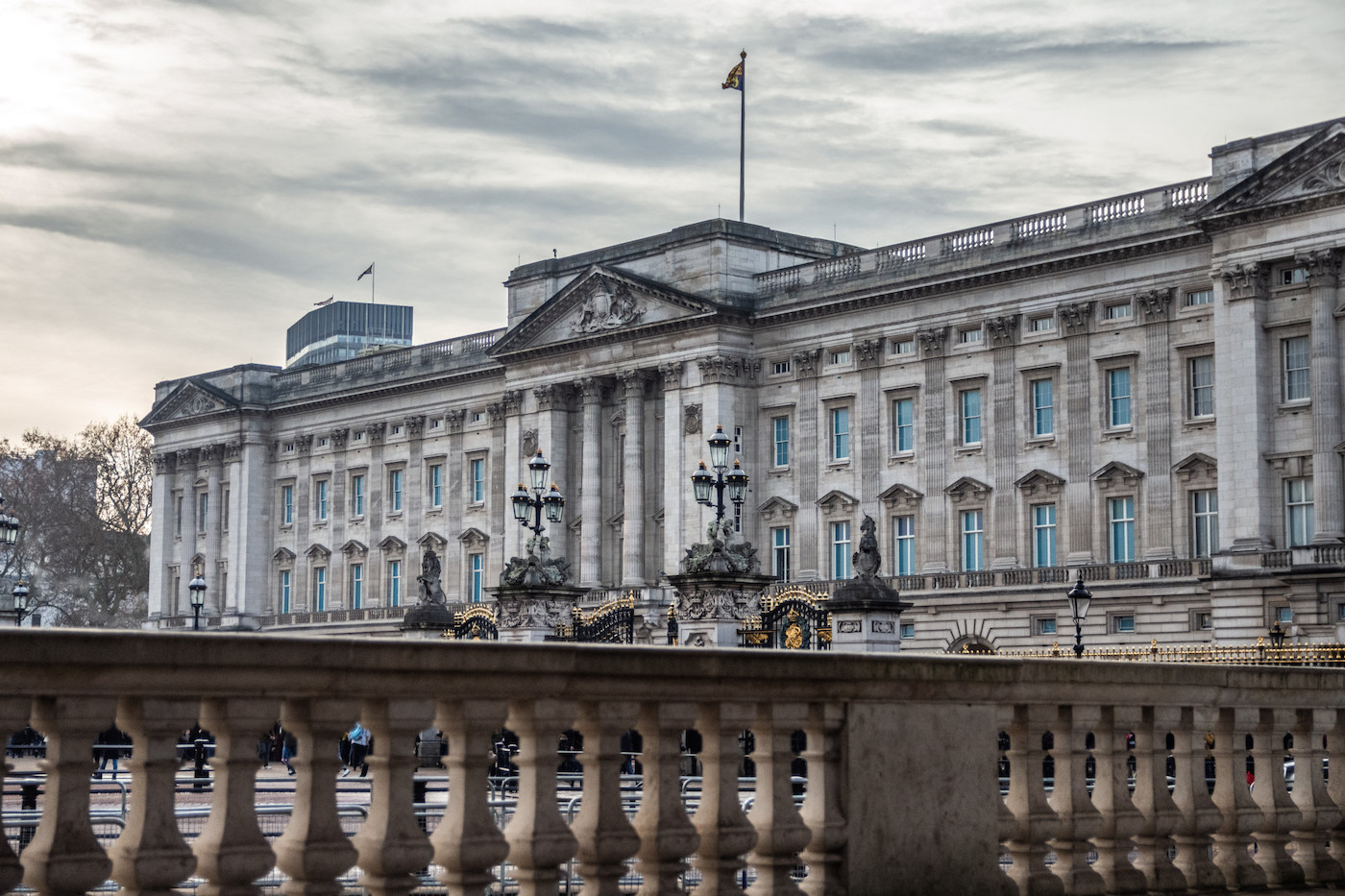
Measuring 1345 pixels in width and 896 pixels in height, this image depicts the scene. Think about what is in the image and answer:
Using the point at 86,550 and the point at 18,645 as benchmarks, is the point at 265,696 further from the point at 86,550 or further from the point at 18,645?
the point at 86,550

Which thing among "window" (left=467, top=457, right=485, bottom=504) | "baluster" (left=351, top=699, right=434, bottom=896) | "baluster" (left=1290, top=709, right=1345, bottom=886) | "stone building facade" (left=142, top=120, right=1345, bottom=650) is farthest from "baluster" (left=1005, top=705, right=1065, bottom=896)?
"window" (left=467, top=457, right=485, bottom=504)

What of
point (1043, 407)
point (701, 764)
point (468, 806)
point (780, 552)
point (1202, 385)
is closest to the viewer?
point (468, 806)

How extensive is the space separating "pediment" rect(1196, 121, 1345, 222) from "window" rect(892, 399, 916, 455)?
15.0 m

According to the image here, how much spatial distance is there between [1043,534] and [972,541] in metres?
3.10

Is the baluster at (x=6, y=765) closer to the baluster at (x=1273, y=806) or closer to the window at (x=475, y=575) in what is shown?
the baluster at (x=1273, y=806)

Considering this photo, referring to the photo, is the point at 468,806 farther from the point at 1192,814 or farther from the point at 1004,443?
the point at 1004,443

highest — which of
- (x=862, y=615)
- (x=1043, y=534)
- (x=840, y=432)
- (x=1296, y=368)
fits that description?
(x=1296, y=368)

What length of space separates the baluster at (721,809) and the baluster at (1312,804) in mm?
3809

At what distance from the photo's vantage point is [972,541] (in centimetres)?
6912

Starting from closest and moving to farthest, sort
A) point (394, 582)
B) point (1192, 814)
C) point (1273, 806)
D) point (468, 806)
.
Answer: point (468, 806) → point (1192, 814) → point (1273, 806) → point (394, 582)

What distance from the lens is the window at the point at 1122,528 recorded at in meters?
64.0

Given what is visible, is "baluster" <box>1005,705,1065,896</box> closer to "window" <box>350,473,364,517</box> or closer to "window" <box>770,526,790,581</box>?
"window" <box>770,526,790,581</box>

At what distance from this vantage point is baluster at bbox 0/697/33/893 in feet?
19.1

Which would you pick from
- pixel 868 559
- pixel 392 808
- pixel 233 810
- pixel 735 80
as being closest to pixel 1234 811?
pixel 392 808
